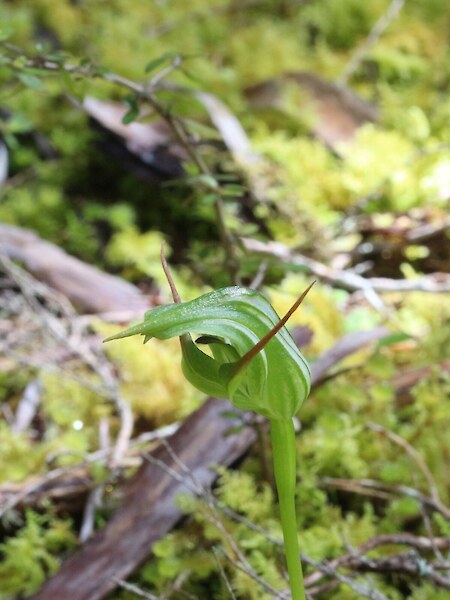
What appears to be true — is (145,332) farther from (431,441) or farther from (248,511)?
(431,441)

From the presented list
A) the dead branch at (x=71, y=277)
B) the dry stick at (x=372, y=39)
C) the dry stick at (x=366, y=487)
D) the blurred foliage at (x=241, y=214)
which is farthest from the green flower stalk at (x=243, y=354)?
the dry stick at (x=372, y=39)

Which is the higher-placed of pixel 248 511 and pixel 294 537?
pixel 294 537

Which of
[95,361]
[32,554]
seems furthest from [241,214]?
[32,554]

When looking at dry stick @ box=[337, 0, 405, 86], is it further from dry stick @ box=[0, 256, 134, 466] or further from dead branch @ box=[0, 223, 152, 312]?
dry stick @ box=[0, 256, 134, 466]

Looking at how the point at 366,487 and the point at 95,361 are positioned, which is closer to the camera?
the point at 366,487

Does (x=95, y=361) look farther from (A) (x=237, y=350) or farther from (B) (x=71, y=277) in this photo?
(A) (x=237, y=350)

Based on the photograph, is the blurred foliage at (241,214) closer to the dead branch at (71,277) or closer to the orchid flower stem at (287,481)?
the dead branch at (71,277)

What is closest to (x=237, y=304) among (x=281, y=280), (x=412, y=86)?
(x=281, y=280)
